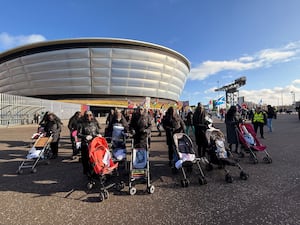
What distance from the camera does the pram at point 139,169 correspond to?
3765mm

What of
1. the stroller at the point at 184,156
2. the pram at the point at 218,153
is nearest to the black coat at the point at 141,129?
the stroller at the point at 184,156

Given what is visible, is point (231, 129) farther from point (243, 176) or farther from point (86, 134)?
point (86, 134)

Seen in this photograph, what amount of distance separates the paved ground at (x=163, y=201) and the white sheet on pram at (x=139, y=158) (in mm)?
485

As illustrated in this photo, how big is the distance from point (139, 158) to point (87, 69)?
1904 inches

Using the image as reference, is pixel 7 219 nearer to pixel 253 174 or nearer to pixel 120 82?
pixel 253 174

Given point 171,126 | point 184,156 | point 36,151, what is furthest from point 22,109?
point 184,156

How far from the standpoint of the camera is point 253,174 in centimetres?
465

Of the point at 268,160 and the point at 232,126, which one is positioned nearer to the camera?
the point at 268,160

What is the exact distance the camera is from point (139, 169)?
402 cm

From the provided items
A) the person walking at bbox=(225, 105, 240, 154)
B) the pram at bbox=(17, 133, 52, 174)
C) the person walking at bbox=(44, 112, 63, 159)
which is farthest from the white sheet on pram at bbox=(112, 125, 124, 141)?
the person walking at bbox=(225, 105, 240, 154)

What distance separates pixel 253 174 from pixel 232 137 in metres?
2.42

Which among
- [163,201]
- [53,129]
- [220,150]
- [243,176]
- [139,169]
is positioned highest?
[53,129]

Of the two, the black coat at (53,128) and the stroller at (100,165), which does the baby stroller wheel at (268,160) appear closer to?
the stroller at (100,165)

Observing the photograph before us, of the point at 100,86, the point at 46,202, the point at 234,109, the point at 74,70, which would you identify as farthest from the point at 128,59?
the point at 46,202
